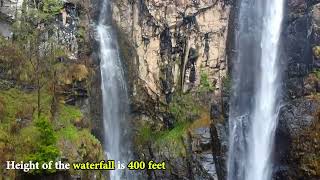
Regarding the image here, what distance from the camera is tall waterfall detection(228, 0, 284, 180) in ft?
89.1

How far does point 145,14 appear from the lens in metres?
28.5

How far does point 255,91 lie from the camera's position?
2855 cm

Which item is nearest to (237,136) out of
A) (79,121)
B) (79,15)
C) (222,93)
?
(222,93)

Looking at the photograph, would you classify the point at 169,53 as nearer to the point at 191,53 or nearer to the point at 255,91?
the point at 191,53

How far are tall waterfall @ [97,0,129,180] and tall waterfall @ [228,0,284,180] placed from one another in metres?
6.39

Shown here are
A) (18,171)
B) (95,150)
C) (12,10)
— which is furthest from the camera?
(12,10)

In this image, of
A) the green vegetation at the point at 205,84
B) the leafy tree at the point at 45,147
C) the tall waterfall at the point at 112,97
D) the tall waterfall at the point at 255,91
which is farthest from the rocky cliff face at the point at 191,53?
the leafy tree at the point at 45,147

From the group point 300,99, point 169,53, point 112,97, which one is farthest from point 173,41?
point 300,99

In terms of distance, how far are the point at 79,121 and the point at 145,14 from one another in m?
8.03

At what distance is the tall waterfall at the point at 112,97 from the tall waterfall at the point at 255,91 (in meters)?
6.39

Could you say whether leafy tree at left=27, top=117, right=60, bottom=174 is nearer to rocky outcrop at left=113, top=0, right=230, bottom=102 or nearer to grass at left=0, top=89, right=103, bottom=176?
grass at left=0, top=89, right=103, bottom=176

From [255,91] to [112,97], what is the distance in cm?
864

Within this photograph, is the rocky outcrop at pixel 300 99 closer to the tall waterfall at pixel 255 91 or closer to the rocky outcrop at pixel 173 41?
the tall waterfall at pixel 255 91

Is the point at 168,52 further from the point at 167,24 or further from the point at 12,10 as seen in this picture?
the point at 12,10
